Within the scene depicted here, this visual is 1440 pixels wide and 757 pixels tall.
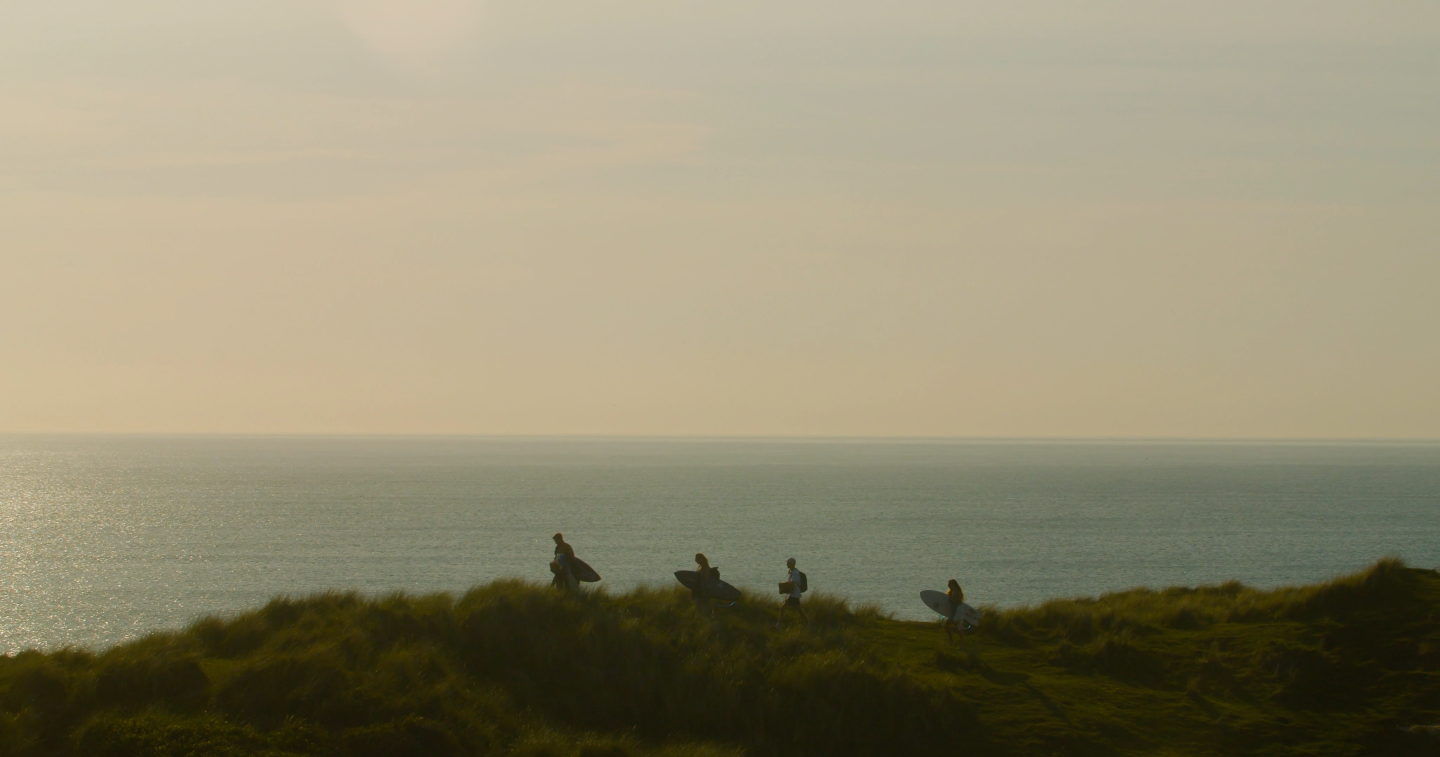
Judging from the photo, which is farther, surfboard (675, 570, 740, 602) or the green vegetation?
surfboard (675, 570, 740, 602)

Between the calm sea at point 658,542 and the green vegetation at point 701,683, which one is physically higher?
the green vegetation at point 701,683

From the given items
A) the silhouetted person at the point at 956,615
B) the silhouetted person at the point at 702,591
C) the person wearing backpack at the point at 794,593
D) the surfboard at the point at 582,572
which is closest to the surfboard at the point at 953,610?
the silhouetted person at the point at 956,615

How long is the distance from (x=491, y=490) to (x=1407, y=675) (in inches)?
6117

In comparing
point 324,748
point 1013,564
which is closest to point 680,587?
point 324,748

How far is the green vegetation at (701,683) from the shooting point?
1652 cm

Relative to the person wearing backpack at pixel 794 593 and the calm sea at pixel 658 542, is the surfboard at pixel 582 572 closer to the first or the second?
the person wearing backpack at pixel 794 593

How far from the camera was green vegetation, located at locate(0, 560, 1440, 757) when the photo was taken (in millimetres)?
16516

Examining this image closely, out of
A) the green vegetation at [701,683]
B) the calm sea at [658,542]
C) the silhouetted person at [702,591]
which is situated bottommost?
the calm sea at [658,542]

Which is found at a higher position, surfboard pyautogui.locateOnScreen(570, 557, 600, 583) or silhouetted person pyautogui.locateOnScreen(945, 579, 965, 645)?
surfboard pyautogui.locateOnScreen(570, 557, 600, 583)

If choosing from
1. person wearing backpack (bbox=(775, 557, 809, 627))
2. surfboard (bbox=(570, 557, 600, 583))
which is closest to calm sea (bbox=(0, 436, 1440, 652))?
surfboard (bbox=(570, 557, 600, 583))

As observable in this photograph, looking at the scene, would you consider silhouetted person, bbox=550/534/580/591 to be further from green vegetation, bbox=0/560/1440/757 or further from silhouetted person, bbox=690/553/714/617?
silhouetted person, bbox=690/553/714/617

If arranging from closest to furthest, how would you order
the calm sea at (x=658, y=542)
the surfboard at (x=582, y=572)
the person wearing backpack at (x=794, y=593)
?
the person wearing backpack at (x=794, y=593) < the surfboard at (x=582, y=572) < the calm sea at (x=658, y=542)

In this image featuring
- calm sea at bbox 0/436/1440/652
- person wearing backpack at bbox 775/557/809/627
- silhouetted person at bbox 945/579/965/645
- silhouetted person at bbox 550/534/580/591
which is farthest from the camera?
calm sea at bbox 0/436/1440/652

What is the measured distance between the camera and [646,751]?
17219 mm
